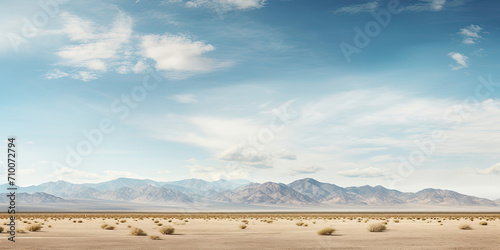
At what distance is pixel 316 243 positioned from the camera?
25.3m

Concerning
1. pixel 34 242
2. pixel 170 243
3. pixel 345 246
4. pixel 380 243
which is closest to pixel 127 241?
pixel 170 243

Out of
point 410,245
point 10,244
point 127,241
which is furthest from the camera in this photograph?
point 127,241

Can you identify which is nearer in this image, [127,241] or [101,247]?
[101,247]

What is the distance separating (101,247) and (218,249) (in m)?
6.57

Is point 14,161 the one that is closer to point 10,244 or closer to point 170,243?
point 10,244

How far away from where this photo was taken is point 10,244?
2242 cm

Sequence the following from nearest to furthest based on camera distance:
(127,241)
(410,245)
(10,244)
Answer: (10,244) < (410,245) < (127,241)

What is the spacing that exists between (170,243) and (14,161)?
1034 centimetres

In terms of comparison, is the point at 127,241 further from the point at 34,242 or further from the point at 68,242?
the point at 34,242

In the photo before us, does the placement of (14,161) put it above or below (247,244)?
above

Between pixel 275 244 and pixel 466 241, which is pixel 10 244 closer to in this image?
pixel 275 244

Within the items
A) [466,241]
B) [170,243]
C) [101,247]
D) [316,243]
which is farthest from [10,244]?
[466,241]

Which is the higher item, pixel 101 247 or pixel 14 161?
pixel 14 161

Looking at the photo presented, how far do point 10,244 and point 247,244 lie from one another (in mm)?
13447
